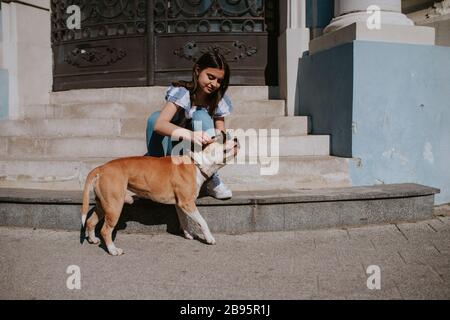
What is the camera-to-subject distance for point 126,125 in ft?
17.0

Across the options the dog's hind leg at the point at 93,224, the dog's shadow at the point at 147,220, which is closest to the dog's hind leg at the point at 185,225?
the dog's shadow at the point at 147,220

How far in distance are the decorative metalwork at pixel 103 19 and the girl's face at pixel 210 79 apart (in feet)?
10.7

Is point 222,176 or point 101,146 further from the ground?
point 101,146

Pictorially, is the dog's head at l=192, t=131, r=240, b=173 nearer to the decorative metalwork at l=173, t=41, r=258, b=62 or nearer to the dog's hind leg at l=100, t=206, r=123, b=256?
the dog's hind leg at l=100, t=206, r=123, b=256

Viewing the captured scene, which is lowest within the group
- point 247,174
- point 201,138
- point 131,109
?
point 247,174

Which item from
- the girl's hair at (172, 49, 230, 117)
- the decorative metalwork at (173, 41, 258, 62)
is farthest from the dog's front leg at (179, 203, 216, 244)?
the decorative metalwork at (173, 41, 258, 62)

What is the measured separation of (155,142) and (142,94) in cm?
251

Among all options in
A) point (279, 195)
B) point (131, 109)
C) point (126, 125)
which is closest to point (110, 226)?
point (279, 195)

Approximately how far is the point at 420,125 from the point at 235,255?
8.77 feet

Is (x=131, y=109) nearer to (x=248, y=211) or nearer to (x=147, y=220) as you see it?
(x=147, y=220)

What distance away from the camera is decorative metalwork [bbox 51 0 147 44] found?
6238 millimetres

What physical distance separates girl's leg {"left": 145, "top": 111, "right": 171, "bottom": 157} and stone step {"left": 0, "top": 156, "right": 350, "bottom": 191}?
30.4 inches
